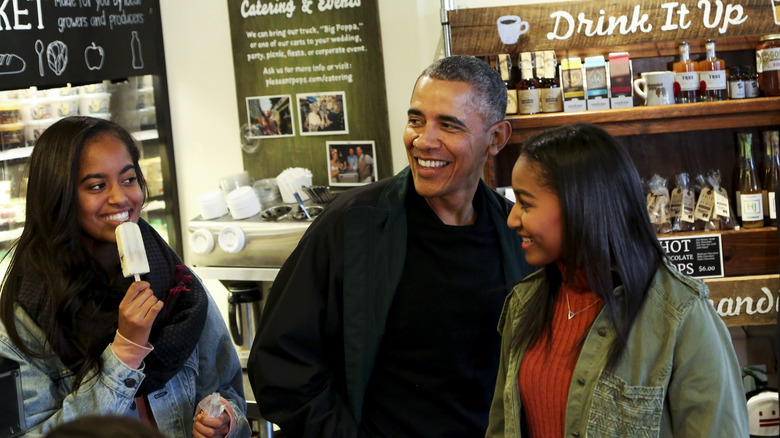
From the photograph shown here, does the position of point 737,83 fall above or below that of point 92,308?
above

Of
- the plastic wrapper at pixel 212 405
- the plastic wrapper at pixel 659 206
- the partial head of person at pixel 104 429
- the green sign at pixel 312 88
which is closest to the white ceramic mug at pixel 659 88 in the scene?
the plastic wrapper at pixel 659 206

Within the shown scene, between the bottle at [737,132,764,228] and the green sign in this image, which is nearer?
the bottle at [737,132,764,228]

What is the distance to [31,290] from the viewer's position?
6.07 feet

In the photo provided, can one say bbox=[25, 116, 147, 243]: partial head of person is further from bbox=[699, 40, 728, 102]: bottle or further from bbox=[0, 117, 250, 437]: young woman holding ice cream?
bbox=[699, 40, 728, 102]: bottle

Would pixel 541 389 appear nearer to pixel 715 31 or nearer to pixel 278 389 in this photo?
pixel 278 389

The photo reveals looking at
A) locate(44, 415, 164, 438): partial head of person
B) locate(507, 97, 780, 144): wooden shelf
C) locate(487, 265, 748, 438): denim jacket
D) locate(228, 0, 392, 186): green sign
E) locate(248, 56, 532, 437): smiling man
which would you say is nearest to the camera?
locate(44, 415, 164, 438): partial head of person

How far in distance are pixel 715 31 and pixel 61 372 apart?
289cm

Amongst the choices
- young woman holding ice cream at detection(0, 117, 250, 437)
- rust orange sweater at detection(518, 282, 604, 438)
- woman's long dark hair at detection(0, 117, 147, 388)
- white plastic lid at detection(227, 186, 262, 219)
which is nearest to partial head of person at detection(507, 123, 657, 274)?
rust orange sweater at detection(518, 282, 604, 438)

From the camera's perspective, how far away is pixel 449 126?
202 centimetres

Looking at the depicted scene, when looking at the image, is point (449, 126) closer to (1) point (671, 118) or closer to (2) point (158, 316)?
(2) point (158, 316)

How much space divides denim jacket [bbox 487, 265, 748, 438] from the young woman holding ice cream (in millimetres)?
940

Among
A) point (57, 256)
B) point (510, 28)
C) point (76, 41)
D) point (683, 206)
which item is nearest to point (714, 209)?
point (683, 206)

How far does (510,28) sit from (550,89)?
0.31 meters

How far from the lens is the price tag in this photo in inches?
138
